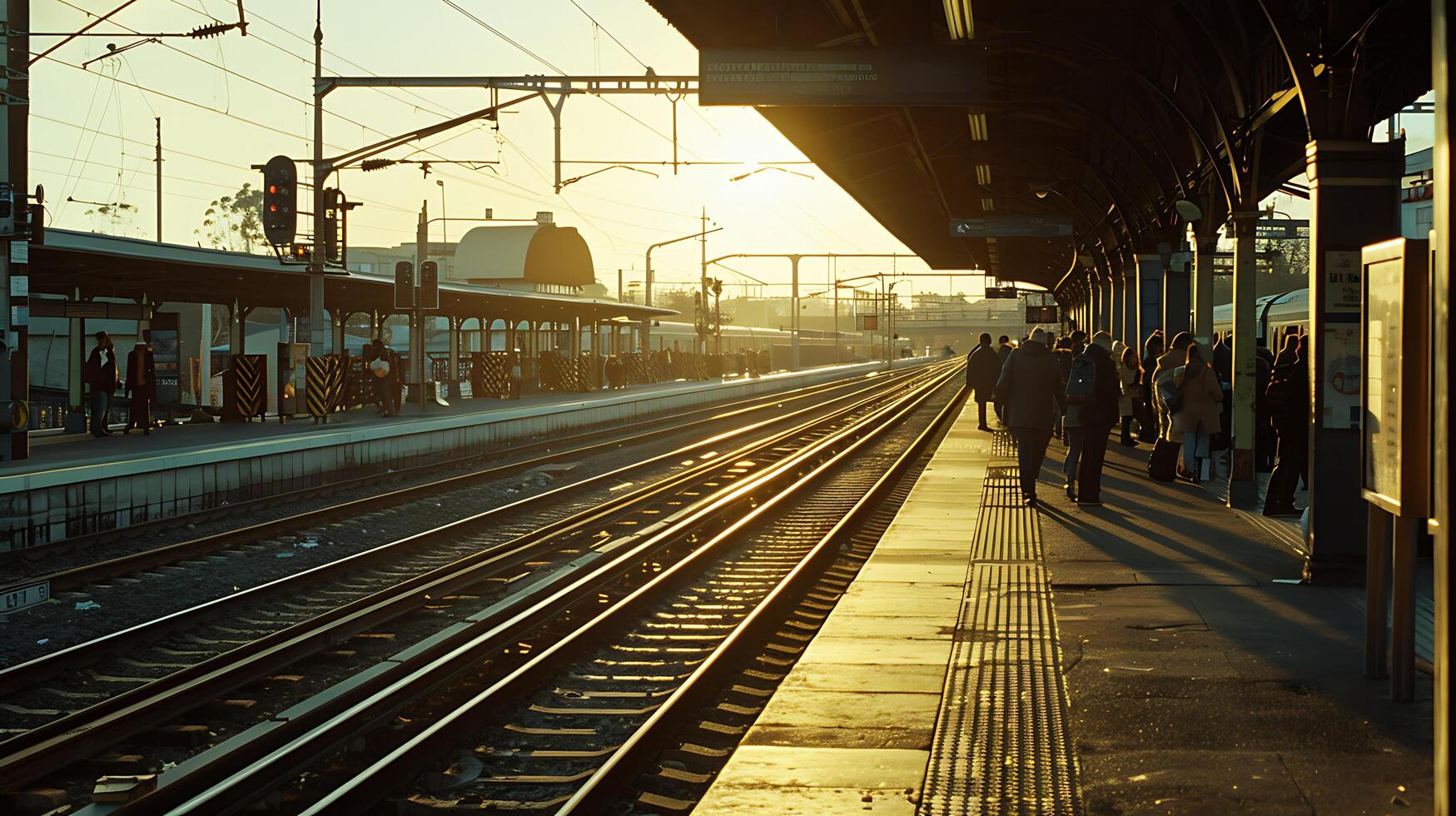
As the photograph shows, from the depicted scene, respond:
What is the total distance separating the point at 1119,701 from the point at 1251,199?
7.63m

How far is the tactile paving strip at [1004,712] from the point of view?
192 inches

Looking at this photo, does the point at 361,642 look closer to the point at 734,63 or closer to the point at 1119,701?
the point at 1119,701

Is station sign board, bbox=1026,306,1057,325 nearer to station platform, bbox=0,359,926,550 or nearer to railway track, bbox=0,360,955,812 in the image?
station platform, bbox=0,359,926,550

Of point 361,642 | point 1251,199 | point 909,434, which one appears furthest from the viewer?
point 909,434

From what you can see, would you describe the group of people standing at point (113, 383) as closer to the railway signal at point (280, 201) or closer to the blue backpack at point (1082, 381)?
the railway signal at point (280, 201)

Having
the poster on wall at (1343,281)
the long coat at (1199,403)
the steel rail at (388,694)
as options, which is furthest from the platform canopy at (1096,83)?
the steel rail at (388,694)

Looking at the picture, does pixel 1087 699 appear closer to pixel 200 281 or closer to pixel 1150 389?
pixel 1150 389

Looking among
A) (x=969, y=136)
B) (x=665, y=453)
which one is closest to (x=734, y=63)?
(x=969, y=136)

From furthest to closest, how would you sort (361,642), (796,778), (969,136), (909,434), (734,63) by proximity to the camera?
(909,434), (969,136), (734,63), (361,642), (796,778)

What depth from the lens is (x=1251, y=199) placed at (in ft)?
40.9

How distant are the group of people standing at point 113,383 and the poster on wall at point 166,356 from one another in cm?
321

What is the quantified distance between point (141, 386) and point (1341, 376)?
18.8 meters

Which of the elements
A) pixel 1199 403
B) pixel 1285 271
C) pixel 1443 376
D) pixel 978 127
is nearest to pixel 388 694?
pixel 1443 376

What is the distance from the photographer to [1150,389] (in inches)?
788
